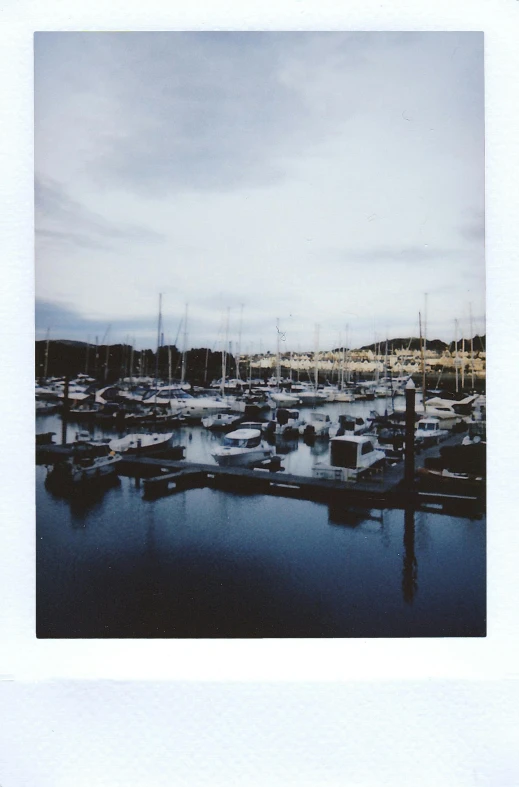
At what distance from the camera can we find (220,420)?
A: 7.65 ft

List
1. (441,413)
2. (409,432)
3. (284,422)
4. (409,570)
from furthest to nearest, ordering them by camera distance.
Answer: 1. (284,422)
2. (409,432)
3. (441,413)
4. (409,570)

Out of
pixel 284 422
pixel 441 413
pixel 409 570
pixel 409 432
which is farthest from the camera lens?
pixel 284 422

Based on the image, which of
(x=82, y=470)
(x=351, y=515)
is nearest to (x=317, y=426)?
(x=351, y=515)

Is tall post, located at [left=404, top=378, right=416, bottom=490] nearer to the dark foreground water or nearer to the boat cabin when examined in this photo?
the dark foreground water

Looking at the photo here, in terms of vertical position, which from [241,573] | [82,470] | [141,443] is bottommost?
[241,573]

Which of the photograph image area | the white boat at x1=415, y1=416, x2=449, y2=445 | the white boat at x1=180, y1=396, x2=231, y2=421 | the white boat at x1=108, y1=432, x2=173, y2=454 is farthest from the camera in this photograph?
the white boat at x1=180, y1=396, x2=231, y2=421

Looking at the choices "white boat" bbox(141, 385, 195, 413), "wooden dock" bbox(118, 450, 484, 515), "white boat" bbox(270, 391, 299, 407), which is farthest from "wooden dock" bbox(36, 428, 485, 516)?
"white boat" bbox(270, 391, 299, 407)

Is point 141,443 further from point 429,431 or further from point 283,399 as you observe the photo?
point 429,431

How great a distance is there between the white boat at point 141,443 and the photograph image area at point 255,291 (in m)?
0.07

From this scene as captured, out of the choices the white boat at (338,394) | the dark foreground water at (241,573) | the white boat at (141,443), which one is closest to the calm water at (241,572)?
the dark foreground water at (241,573)

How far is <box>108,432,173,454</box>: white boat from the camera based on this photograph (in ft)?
7.28

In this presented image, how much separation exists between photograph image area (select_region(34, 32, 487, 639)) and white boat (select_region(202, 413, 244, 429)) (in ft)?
0.94

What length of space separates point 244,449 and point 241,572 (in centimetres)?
60
